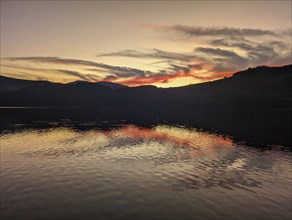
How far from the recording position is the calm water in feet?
101

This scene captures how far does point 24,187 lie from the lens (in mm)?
38625

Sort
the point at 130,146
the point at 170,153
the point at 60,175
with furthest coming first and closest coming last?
the point at 130,146
the point at 170,153
the point at 60,175

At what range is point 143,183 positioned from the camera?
41781 mm

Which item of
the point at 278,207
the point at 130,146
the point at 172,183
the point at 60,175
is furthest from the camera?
the point at 130,146

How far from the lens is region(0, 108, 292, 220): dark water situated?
101 feet

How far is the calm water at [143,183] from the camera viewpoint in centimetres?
3067

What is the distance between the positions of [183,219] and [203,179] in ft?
55.4

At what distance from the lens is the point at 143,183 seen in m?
41.8

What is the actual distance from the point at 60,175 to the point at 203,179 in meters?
24.1

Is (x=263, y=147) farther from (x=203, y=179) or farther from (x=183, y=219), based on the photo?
(x=183, y=219)

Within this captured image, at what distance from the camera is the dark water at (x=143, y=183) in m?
30.7

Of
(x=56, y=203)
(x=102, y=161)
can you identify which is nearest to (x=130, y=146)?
(x=102, y=161)

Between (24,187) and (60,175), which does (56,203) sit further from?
(60,175)

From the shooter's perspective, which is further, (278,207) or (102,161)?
(102,161)
